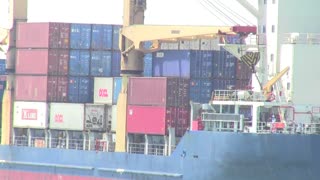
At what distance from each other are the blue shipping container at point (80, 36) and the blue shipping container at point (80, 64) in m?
0.30

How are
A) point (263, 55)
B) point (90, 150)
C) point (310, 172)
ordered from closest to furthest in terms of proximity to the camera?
1. point (310, 172)
2. point (263, 55)
3. point (90, 150)

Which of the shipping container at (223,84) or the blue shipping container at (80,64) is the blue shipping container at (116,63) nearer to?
the blue shipping container at (80,64)

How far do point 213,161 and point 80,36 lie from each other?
8848 millimetres

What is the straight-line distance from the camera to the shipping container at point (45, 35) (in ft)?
148

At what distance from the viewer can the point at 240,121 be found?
39.7 m

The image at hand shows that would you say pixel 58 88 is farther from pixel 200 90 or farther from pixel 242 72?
pixel 242 72

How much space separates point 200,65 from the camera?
42062mm

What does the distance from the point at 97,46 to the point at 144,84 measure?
382 cm

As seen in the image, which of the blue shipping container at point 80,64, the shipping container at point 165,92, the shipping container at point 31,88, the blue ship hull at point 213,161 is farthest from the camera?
the shipping container at point 31,88

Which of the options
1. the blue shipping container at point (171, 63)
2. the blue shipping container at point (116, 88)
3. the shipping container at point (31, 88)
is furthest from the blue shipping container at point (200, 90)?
the shipping container at point (31, 88)

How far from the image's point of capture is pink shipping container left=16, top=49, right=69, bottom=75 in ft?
148

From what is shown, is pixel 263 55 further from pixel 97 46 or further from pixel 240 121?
pixel 97 46

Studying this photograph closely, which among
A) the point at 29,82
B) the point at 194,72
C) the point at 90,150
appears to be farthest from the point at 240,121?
the point at 29,82

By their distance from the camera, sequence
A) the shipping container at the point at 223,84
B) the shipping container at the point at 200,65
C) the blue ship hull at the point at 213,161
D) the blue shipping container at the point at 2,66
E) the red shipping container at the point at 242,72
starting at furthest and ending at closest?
the blue shipping container at the point at 2,66
the red shipping container at the point at 242,72
the shipping container at the point at 223,84
the shipping container at the point at 200,65
the blue ship hull at the point at 213,161
